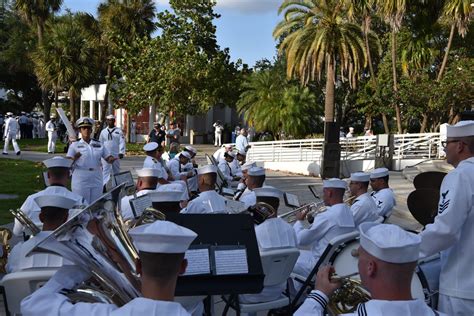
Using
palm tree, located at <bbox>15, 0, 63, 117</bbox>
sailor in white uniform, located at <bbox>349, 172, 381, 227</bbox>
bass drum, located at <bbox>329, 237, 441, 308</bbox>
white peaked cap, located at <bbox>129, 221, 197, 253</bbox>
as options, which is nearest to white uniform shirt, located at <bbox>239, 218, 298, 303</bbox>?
bass drum, located at <bbox>329, 237, 441, 308</bbox>

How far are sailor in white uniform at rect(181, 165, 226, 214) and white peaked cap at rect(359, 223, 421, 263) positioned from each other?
3.97m

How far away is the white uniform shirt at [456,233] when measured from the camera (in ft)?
13.0

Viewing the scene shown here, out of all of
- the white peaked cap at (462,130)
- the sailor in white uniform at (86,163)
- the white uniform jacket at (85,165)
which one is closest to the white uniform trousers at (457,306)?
the white peaked cap at (462,130)

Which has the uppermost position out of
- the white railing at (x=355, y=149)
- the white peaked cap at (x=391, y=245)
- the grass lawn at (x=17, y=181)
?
the white peaked cap at (x=391, y=245)

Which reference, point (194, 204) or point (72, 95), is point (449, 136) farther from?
point (72, 95)

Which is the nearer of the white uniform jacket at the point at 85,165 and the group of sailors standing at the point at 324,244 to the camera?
the group of sailors standing at the point at 324,244

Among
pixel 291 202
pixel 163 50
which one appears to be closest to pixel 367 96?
pixel 163 50

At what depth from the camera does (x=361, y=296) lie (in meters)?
3.78

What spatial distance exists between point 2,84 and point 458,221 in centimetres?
5796

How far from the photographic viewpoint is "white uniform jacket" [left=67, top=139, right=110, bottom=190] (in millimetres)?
10484

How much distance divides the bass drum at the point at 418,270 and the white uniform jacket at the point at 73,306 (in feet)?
5.90

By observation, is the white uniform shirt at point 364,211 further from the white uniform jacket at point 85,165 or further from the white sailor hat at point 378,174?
the white uniform jacket at point 85,165

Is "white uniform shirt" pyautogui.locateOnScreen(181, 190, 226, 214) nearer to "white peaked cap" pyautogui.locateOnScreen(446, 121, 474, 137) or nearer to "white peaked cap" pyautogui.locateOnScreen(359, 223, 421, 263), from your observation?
"white peaked cap" pyautogui.locateOnScreen(446, 121, 474, 137)

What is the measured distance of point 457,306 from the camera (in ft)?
13.3
